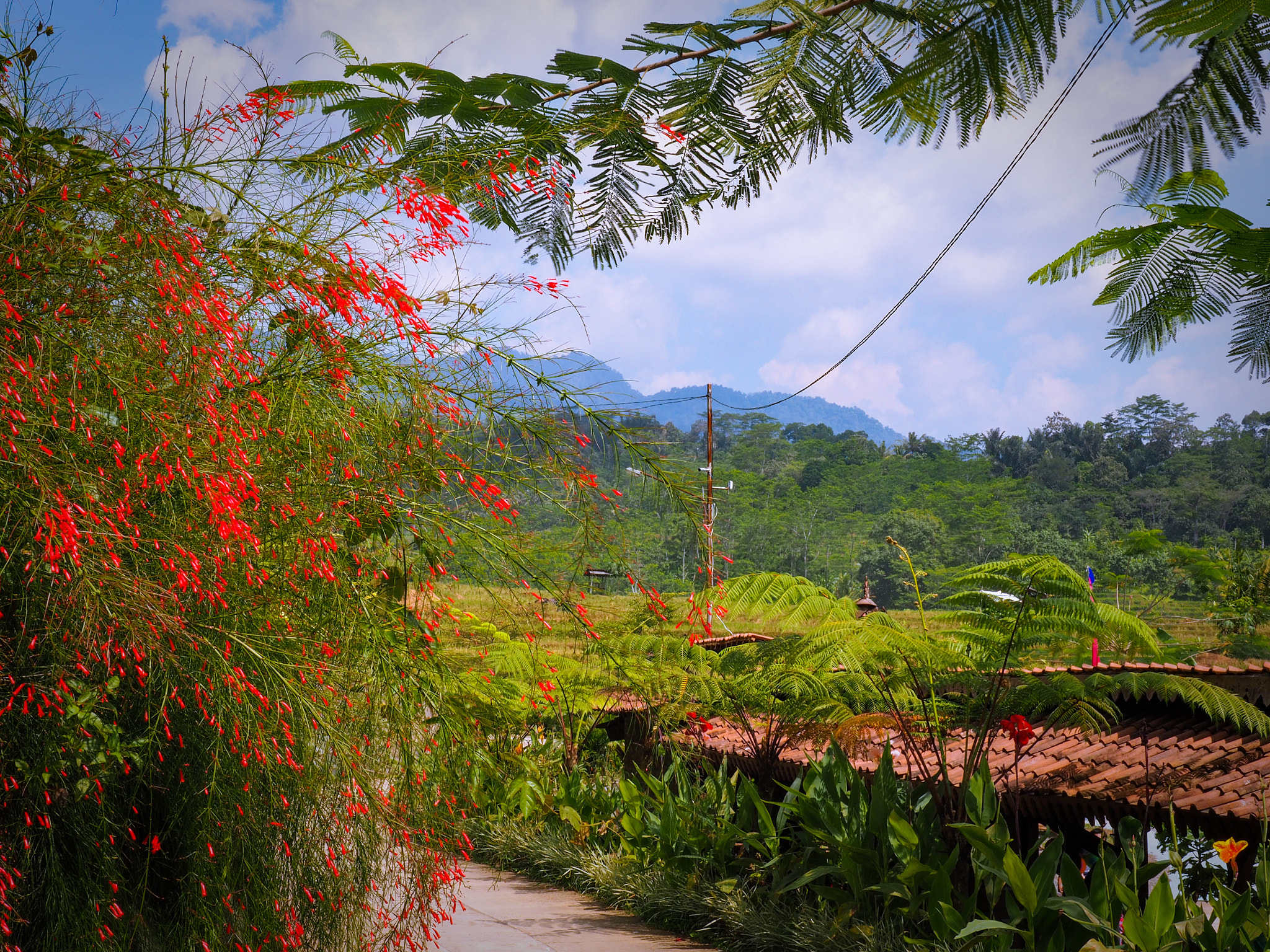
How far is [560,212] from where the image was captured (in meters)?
1.61

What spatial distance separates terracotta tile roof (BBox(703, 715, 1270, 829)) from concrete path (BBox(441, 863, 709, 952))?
4.63ft

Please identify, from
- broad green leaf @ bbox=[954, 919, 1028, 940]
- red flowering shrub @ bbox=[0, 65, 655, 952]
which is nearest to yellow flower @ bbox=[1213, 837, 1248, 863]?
broad green leaf @ bbox=[954, 919, 1028, 940]

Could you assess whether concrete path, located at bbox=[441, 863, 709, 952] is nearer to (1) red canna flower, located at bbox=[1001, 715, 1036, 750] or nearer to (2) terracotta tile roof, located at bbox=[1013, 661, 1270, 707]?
(1) red canna flower, located at bbox=[1001, 715, 1036, 750]

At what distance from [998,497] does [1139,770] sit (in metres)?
49.8

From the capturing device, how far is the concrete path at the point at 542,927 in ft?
15.7

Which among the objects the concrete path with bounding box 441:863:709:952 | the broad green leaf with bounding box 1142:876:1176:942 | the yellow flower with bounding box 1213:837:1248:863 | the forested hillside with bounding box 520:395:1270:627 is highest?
the forested hillside with bounding box 520:395:1270:627

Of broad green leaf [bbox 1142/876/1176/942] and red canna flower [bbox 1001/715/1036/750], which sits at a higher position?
red canna flower [bbox 1001/715/1036/750]


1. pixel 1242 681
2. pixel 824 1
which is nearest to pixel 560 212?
pixel 824 1

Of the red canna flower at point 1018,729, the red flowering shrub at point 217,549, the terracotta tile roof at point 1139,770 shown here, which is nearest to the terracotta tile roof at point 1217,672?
the terracotta tile roof at point 1139,770

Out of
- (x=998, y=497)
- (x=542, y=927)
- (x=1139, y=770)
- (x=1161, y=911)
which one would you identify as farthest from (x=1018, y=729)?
(x=998, y=497)

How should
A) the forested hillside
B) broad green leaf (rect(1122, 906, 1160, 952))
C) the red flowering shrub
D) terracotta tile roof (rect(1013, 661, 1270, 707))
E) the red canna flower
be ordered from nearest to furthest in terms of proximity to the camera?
the red flowering shrub
broad green leaf (rect(1122, 906, 1160, 952))
the red canna flower
terracotta tile roof (rect(1013, 661, 1270, 707))
the forested hillside

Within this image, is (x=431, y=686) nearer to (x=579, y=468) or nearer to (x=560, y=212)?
(x=579, y=468)

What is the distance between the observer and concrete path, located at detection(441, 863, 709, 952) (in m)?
4.79

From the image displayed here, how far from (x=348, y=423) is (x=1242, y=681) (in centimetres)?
542
